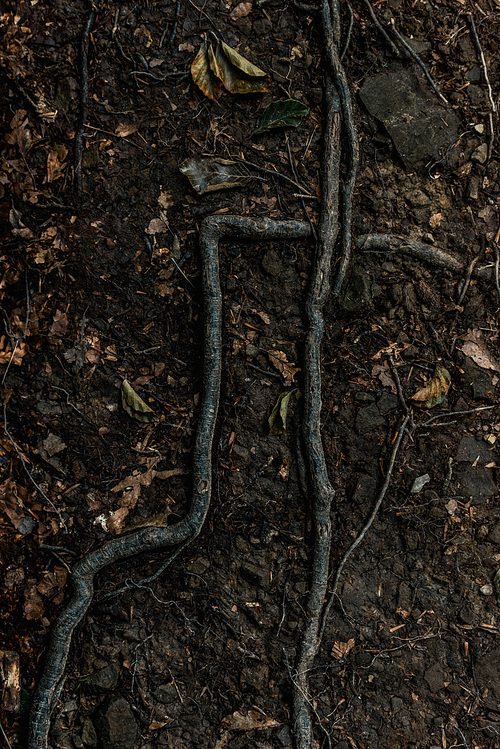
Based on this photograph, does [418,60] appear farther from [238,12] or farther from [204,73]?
[204,73]

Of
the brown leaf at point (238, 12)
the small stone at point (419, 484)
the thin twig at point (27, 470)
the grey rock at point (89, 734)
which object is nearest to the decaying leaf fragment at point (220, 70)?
the brown leaf at point (238, 12)

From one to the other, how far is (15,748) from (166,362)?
2.37 meters

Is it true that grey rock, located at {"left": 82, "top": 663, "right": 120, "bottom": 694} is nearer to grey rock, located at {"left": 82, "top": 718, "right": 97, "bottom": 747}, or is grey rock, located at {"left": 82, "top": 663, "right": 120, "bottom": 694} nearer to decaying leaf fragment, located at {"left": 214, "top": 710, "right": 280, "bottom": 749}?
grey rock, located at {"left": 82, "top": 718, "right": 97, "bottom": 747}

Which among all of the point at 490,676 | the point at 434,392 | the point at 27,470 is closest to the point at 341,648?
the point at 490,676

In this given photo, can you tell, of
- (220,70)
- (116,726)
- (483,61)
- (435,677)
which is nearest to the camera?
(116,726)

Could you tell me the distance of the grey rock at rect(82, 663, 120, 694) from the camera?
2.98 meters

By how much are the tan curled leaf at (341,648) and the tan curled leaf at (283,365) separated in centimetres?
166

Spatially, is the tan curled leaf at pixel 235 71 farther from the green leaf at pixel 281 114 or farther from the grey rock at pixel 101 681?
the grey rock at pixel 101 681

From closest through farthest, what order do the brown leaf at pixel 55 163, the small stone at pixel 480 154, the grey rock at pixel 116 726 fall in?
the grey rock at pixel 116 726
the brown leaf at pixel 55 163
the small stone at pixel 480 154

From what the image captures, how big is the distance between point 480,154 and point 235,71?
5.42 ft

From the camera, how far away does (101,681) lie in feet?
9.79

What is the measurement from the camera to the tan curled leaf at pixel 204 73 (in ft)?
9.99

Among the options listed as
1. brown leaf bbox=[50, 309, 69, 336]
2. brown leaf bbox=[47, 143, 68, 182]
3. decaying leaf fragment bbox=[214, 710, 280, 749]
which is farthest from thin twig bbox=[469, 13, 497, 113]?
decaying leaf fragment bbox=[214, 710, 280, 749]

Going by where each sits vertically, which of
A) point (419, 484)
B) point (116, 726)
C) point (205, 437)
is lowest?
point (116, 726)
